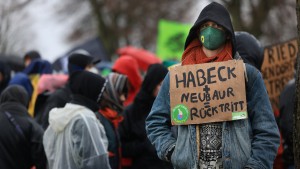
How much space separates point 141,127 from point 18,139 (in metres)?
1.30

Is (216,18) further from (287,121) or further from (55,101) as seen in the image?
(55,101)

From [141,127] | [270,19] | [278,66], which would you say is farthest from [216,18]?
[270,19]

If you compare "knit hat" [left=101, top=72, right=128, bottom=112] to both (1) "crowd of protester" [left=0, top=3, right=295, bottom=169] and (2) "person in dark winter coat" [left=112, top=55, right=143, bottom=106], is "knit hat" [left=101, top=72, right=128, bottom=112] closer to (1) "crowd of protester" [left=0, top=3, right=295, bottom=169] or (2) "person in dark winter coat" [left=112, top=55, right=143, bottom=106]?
(1) "crowd of protester" [left=0, top=3, right=295, bottom=169]

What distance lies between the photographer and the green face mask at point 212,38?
472cm

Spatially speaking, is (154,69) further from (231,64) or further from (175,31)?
(175,31)

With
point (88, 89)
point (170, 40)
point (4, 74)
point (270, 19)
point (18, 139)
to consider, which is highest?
point (270, 19)

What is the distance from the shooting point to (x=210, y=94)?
4656mm

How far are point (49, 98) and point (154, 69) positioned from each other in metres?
1.53

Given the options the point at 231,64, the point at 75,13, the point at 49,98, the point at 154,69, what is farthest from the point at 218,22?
the point at 75,13

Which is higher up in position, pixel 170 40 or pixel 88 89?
pixel 170 40

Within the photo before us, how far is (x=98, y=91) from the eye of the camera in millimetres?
6492

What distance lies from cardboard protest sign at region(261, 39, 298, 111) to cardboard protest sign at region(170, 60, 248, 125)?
3.33 meters

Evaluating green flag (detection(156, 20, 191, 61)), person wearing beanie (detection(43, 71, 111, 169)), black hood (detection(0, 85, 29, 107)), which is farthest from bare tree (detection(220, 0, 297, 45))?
person wearing beanie (detection(43, 71, 111, 169))

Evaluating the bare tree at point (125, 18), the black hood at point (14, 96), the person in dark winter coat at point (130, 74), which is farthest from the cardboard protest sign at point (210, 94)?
the bare tree at point (125, 18)
